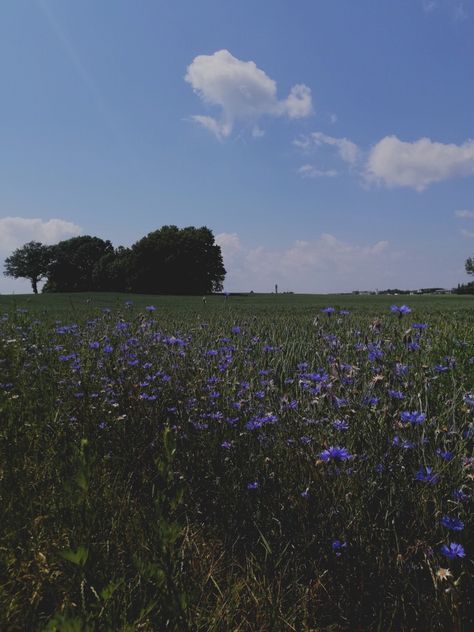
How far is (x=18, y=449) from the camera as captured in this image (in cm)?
284

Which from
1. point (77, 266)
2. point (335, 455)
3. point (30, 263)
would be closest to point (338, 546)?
point (335, 455)

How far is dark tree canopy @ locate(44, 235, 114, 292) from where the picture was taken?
65.9m

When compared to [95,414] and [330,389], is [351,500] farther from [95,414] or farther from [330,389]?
[95,414]

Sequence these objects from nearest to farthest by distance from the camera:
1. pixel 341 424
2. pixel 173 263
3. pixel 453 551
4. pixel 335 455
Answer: pixel 453 551 < pixel 335 455 < pixel 341 424 < pixel 173 263

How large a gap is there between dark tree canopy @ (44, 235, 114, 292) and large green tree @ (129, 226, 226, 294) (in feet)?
46.0

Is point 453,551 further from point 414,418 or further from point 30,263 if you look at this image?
point 30,263

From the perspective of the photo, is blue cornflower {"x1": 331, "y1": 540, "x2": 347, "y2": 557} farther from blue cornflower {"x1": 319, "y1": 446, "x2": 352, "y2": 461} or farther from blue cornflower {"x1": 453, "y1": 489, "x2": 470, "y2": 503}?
blue cornflower {"x1": 453, "y1": 489, "x2": 470, "y2": 503}

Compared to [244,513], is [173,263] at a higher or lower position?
higher

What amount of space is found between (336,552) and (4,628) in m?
1.21

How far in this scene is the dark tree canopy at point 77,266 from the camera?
216 ft

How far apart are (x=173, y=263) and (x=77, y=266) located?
21.0 meters

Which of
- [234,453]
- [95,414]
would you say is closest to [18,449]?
[95,414]

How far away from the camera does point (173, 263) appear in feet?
170

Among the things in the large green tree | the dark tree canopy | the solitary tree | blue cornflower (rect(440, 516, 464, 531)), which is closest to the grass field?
blue cornflower (rect(440, 516, 464, 531))
